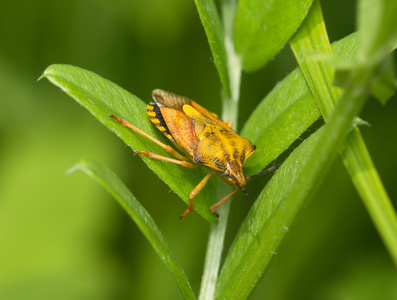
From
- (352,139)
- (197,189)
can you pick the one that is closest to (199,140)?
(197,189)

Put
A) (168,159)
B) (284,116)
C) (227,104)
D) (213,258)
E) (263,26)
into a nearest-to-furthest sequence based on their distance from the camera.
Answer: (213,258) < (284,116) < (168,159) < (263,26) < (227,104)

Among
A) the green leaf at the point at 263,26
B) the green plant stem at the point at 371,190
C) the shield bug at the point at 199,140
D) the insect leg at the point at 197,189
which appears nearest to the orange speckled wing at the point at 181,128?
the shield bug at the point at 199,140

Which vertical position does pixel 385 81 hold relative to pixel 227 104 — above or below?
below

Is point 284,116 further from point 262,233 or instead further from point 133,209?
point 133,209

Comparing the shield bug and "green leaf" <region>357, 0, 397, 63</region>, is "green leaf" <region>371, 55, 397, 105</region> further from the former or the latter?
the shield bug

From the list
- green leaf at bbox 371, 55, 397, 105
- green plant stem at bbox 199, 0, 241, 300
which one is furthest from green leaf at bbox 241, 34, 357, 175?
green leaf at bbox 371, 55, 397, 105

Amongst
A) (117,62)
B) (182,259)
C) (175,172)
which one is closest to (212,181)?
(175,172)

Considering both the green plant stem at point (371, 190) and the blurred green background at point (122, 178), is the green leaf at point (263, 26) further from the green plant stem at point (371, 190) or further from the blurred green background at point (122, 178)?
the blurred green background at point (122, 178)
